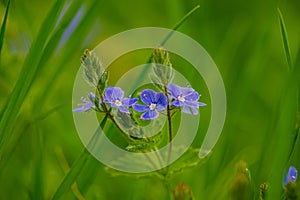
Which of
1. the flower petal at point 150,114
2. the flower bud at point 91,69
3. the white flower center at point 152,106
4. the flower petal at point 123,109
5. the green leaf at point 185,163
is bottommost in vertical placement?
the green leaf at point 185,163

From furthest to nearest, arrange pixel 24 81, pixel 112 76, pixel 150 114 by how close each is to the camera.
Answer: pixel 112 76
pixel 24 81
pixel 150 114

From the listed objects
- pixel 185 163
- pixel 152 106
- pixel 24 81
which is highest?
pixel 24 81

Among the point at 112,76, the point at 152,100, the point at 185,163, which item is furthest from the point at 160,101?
the point at 112,76

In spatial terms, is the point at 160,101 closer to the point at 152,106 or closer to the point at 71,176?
the point at 152,106

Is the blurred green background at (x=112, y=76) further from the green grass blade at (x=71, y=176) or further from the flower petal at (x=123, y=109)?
the flower petal at (x=123, y=109)

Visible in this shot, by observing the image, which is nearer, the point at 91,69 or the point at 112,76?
the point at 91,69

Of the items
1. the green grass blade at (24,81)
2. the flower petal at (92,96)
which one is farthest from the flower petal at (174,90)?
the green grass blade at (24,81)

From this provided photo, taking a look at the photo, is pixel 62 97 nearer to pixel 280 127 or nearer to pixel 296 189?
pixel 280 127

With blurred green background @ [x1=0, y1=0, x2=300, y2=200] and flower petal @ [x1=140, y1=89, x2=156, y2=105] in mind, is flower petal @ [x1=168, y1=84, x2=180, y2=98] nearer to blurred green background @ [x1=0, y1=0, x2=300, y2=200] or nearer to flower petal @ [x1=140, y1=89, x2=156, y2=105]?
flower petal @ [x1=140, y1=89, x2=156, y2=105]

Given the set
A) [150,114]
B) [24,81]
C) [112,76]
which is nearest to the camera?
[150,114]

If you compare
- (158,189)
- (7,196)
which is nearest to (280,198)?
(158,189)
